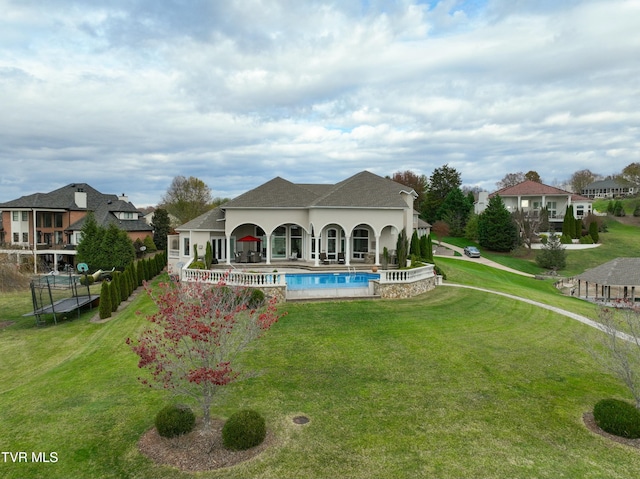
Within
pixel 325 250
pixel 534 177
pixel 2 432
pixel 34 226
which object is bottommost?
pixel 2 432

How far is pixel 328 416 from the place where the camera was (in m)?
9.66

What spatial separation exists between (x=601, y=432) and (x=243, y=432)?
8021 mm

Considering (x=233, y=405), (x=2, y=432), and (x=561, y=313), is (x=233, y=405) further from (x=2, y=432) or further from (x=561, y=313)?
(x=561, y=313)

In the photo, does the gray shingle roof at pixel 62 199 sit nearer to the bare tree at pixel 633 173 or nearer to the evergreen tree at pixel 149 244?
the evergreen tree at pixel 149 244

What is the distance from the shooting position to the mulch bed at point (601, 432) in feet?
28.6

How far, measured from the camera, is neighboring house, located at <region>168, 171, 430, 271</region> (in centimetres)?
3014

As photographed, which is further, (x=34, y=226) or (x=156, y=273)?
(x=34, y=226)

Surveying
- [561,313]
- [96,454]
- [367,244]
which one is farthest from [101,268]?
[561,313]

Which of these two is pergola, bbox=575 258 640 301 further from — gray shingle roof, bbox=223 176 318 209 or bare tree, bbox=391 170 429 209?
bare tree, bbox=391 170 429 209

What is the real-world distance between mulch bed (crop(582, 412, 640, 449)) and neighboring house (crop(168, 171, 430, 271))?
20.9 meters

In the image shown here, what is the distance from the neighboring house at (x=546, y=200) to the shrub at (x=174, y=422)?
61.7 m

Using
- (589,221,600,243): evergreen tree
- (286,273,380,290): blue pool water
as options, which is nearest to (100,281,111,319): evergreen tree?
(286,273,380,290): blue pool water

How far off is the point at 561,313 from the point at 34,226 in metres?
53.6

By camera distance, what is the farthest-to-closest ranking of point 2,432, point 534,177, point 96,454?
point 534,177, point 2,432, point 96,454
